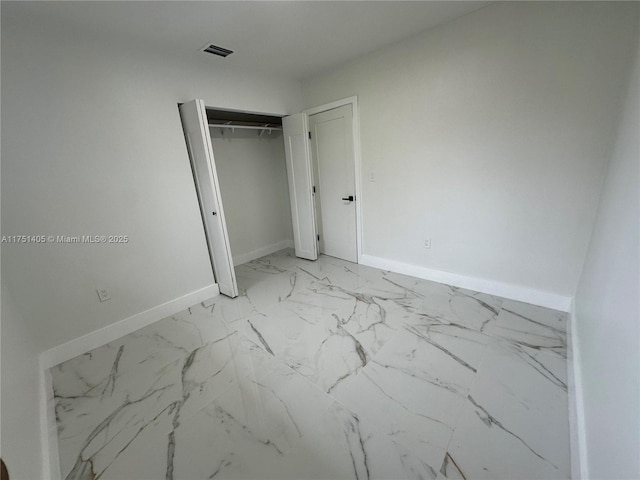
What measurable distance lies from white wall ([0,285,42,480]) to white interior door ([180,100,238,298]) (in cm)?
147

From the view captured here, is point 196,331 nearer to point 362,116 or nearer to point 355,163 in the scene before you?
point 355,163

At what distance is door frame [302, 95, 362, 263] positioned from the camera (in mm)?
2994

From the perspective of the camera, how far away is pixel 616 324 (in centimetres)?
100

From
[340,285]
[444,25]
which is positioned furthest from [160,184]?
[444,25]

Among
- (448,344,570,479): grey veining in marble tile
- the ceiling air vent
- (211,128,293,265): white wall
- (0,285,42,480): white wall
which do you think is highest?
the ceiling air vent

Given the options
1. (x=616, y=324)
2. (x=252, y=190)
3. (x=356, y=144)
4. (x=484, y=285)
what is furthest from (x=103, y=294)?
(x=484, y=285)

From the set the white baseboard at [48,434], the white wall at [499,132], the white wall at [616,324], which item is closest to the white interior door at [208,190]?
the white baseboard at [48,434]

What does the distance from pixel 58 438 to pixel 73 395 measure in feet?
1.14

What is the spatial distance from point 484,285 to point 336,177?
6.95 ft

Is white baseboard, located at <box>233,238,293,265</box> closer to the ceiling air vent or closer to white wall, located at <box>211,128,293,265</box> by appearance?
white wall, located at <box>211,128,293,265</box>

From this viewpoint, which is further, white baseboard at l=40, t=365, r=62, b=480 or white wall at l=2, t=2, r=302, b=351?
white wall at l=2, t=2, r=302, b=351

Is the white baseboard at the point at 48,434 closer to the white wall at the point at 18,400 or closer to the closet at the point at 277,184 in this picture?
the white wall at the point at 18,400

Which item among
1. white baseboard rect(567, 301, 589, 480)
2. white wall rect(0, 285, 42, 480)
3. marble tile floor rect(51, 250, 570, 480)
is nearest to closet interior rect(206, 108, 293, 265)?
marble tile floor rect(51, 250, 570, 480)

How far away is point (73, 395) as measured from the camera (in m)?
1.70
